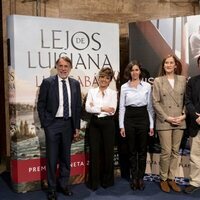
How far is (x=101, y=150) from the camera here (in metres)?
4.22

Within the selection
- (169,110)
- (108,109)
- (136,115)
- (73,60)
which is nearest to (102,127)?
(108,109)

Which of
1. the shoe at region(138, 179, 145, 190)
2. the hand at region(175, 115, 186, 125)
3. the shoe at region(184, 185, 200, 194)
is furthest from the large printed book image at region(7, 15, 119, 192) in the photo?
the shoe at region(184, 185, 200, 194)

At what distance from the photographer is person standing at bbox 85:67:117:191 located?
13.2 ft

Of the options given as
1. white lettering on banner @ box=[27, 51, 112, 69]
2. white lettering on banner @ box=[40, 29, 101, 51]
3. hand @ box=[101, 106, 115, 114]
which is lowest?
hand @ box=[101, 106, 115, 114]

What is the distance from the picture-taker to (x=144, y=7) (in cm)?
523

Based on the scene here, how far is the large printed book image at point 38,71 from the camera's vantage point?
13.0ft

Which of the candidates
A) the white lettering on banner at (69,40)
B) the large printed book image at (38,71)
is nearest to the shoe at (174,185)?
the large printed book image at (38,71)

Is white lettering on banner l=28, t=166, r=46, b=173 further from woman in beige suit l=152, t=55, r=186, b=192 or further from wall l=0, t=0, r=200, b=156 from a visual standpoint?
woman in beige suit l=152, t=55, r=186, b=192

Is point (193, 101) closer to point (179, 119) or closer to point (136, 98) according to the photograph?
point (179, 119)

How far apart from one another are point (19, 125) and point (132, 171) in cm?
147

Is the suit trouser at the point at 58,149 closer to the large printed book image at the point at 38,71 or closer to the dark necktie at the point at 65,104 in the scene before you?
the dark necktie at the point at 65,104

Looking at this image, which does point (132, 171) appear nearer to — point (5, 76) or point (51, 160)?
point (51, 160)

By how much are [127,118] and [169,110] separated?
50 cm

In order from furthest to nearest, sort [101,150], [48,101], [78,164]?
[78,164] < [101,150] < [48,101]
